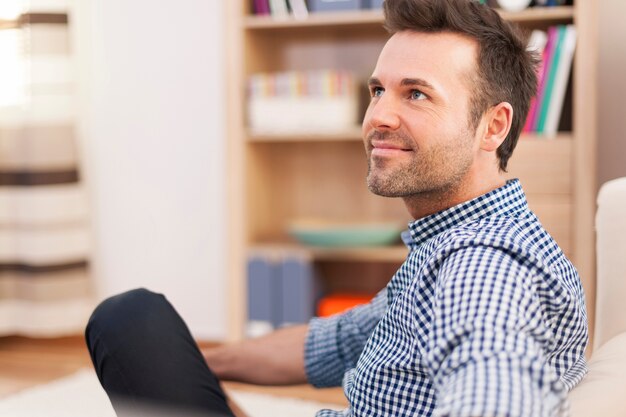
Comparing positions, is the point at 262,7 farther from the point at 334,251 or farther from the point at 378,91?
the point at 378,91

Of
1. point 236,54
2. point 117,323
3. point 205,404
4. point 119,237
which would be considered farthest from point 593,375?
point 119,237

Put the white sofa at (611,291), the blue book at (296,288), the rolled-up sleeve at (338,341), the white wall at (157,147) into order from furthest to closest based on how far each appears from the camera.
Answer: the white wall at (157,147), the blue book at (296,288), the rolled-up sleeve at (338,341), the white sofa at (611,291)

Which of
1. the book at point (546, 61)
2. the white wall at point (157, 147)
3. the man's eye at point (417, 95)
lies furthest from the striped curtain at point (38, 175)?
the man's eye at point (417, 95)

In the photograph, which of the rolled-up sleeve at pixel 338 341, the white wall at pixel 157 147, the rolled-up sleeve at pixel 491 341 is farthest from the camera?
the white wall at pixel 157 147

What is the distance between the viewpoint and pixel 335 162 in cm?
302

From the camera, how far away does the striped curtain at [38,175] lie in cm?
290

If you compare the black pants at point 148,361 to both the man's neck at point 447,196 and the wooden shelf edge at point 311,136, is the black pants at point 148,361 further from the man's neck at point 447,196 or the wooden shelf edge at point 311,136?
the wooden shelf edge at point 311,136

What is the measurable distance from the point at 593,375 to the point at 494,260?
0.88ft

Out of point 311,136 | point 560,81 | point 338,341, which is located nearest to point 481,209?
point 338,341

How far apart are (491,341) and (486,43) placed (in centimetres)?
51

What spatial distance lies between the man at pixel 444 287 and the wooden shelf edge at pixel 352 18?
1306 mm

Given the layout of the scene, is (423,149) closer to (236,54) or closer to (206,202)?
(236,54)

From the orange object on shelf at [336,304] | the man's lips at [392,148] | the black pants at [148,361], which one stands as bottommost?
the orange object on shelf at [336,304]

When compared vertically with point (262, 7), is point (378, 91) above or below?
below
